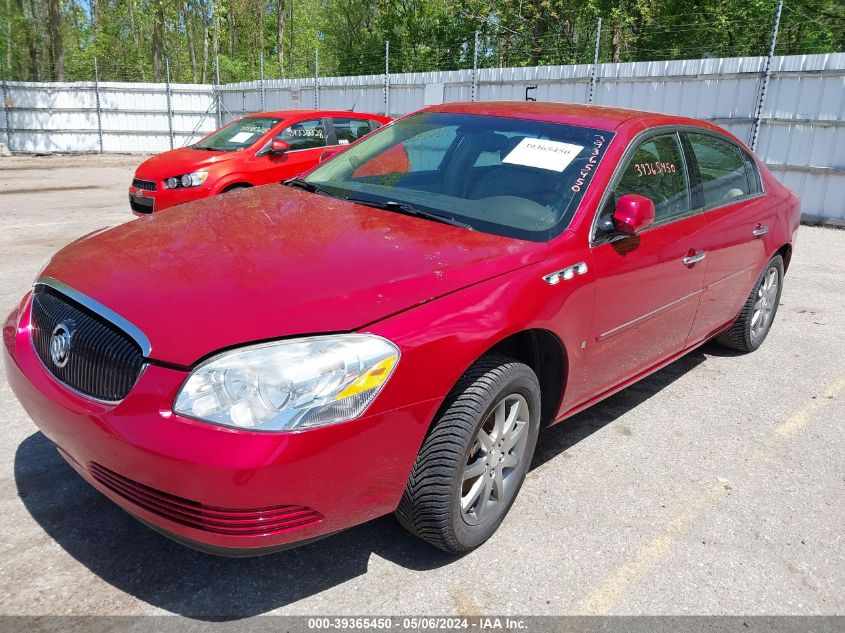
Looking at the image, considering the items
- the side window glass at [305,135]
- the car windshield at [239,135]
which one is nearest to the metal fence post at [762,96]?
the side window glass at [305,135]

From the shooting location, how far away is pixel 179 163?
8227 millimetres

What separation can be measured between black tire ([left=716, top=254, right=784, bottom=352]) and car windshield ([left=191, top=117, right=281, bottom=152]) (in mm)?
6431

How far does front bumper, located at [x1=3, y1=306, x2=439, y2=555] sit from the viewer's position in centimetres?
190

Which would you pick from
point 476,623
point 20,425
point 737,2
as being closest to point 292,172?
point 20,425

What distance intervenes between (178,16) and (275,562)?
4417 cm

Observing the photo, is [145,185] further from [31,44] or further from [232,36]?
[232,36]

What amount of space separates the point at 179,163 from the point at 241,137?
1144mm

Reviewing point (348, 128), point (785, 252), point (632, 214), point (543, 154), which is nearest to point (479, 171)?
point (543, 154)

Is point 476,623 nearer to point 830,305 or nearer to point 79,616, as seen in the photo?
point 79,616

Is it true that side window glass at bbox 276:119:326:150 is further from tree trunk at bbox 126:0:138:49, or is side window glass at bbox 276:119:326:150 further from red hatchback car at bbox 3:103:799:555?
tree trunk at bbox 126:0:138:49

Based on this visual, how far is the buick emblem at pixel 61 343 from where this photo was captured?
224 cm

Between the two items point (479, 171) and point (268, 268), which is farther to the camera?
point (479, 171)

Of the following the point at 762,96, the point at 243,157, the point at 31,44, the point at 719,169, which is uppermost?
the point at 31,44

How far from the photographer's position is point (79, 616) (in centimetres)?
217
